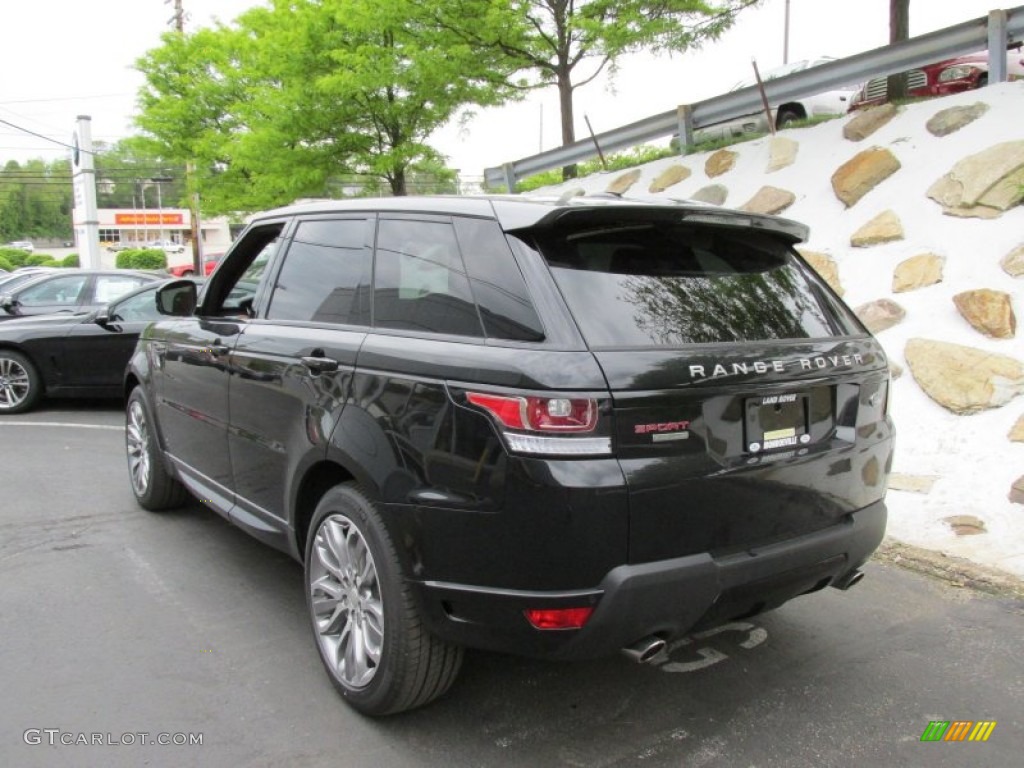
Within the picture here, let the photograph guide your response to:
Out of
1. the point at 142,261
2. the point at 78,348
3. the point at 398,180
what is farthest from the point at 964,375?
the point at 142,261

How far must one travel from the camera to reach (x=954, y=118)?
7871 millimetres

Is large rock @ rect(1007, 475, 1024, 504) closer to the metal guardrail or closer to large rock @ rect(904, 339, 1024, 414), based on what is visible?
large rock @ rect(904, 339, 1024, 414)

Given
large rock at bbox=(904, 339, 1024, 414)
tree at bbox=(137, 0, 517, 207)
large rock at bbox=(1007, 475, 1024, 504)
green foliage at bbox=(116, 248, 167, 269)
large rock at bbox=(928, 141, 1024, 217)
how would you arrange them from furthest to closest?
green foliage at bbox=(116, 248, 167, 269)
tree at bbox=(137, 0, 517, 207)
large rock at bbox=(928, 141, 1024, 217)
large rock at bbox=(904, 339, 1024, 414)
large rock at bbox=(1007, 475, 1024, 504)

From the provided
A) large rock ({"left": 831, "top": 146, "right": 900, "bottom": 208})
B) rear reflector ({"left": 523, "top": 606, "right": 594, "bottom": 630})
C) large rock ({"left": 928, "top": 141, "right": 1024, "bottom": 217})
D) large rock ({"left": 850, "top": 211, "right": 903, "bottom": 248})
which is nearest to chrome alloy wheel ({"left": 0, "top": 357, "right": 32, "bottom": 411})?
rear reflector ({"left": 523, "top": 606, "right": 594, "bottom": 630})

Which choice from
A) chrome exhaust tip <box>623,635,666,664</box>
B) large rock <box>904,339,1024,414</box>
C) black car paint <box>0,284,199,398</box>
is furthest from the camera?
black car paint <box>0,284,199,398</box>

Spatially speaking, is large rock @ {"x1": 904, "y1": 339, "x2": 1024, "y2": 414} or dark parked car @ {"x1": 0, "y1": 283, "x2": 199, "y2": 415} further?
dark parked car @ {"x1": 0, "y1": 283, "x2": 199, "y2": 415}

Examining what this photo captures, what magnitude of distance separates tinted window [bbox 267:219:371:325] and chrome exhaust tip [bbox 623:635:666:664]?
5.04ft

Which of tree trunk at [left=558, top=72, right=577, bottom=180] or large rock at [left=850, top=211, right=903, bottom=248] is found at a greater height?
tree trunk at [left=558, top=72, right=577, bottom=180]

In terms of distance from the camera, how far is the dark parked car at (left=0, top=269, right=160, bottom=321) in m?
10.4

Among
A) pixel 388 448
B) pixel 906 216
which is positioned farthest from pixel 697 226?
pixel 906 216

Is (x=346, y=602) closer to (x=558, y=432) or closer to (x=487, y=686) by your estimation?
(x=487, y=686)

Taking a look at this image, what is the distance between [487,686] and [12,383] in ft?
26.8

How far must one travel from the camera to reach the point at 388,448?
2715 mm

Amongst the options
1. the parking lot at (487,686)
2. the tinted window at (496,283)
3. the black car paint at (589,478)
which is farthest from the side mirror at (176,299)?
the tinted window at (496,283)
